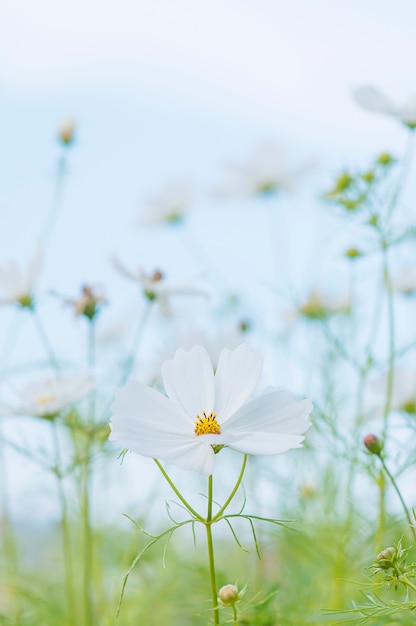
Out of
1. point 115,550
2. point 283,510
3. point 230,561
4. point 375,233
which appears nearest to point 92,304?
point 375,233

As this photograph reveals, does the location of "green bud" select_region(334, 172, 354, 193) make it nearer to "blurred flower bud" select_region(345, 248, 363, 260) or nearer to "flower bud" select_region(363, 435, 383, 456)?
"blurred flower bud" select_region(345, 248, 363, 260)

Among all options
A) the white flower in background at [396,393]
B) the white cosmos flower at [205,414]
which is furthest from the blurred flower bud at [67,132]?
the white cosmos flower at [205,414]

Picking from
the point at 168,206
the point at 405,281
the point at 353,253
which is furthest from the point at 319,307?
the point at 168,206

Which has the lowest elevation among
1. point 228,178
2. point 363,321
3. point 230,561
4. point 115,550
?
point 230,561

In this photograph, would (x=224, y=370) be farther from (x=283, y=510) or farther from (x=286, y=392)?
(x=283, y=510)

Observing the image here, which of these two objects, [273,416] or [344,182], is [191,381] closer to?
[273,416]

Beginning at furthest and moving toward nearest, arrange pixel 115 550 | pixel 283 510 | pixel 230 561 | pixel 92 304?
pixel 230 561 → pixel 115 550 → pixel 283 510 → pixel 92 304

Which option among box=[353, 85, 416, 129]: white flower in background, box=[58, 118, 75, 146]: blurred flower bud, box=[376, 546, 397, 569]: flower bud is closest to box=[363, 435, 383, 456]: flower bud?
box=[376, 546, 397, 569]: flower bud
